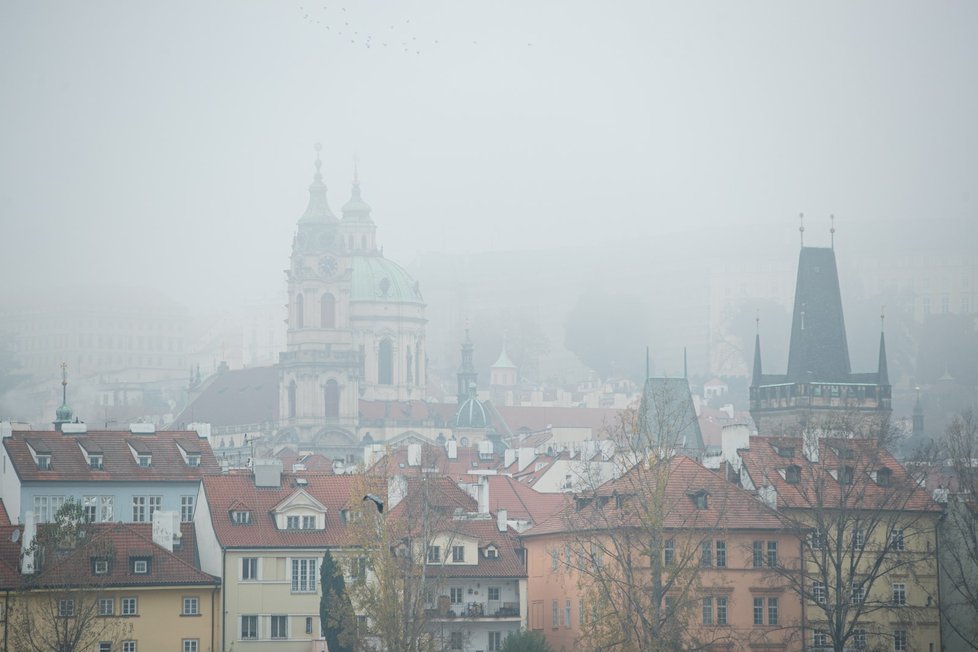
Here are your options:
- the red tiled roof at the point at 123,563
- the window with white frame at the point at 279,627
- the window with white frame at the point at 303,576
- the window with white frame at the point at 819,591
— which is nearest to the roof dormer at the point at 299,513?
the window with white frame at the point at 303,576

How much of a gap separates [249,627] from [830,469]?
73.3 ft

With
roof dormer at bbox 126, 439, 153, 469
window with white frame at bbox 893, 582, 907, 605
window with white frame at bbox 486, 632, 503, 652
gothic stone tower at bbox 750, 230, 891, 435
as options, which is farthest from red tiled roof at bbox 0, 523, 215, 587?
gothic stone tower at bbox 750, 230, 891, 435

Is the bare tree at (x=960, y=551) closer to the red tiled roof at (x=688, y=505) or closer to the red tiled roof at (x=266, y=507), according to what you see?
the red tiled roof at (x=688, y=505)

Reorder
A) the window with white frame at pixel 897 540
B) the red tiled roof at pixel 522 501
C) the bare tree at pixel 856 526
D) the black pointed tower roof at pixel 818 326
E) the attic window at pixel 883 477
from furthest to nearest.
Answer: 1. the black pointed tower roof at pixel 818 326
2. the red tiled roof at pixel 522 501
3. the attic window at pixel 883 477
4. the bare tree at pixel 856 526
5. the window with white frame at pixel 897 540

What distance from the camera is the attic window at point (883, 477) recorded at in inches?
3401

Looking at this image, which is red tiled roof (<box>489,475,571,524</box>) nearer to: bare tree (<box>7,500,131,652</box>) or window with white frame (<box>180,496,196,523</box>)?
window with white frame (<box>180,496,196,523</box>)

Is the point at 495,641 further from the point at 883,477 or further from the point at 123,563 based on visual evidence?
the point at 883,477

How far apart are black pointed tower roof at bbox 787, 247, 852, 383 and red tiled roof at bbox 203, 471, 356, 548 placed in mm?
80097

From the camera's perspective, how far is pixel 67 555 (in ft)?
264

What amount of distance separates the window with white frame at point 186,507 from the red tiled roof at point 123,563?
12.8 meters

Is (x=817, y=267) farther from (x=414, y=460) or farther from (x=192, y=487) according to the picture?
Answer: (x=192, y=487)

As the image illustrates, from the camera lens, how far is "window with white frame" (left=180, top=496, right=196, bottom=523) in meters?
99.2

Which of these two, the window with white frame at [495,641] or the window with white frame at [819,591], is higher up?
the window with white frame at [819,591]

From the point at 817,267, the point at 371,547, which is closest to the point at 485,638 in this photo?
the point at 371,547
